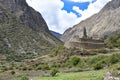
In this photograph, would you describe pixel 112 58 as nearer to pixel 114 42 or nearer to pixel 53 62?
pixel 53 62

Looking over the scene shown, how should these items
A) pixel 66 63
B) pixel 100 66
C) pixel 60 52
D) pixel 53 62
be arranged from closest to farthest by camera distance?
pixel 100 66 → pixel 66 63 → pixel 53 62 → pixel 60 52

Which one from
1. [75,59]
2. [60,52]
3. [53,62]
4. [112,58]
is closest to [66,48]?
[60,52]

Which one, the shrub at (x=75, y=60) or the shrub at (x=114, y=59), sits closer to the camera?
the shrub at (x=114, y=59)

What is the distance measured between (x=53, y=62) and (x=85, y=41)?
13482 mm

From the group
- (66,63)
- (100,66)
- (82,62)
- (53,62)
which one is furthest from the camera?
(53,62)

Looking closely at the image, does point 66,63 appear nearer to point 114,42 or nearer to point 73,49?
point 73,49

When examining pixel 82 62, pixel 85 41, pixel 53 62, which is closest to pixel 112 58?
pixel 82 62

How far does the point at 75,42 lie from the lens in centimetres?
10350

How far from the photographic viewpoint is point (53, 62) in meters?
93.1

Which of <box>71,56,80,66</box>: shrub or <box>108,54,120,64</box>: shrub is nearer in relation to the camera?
<box>108,54,120,64</box>: shrub

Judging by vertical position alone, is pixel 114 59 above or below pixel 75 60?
above

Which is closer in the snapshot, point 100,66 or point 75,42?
point 100,66

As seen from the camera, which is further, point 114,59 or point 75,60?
point 75,60

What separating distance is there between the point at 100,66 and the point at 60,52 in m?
34.4
